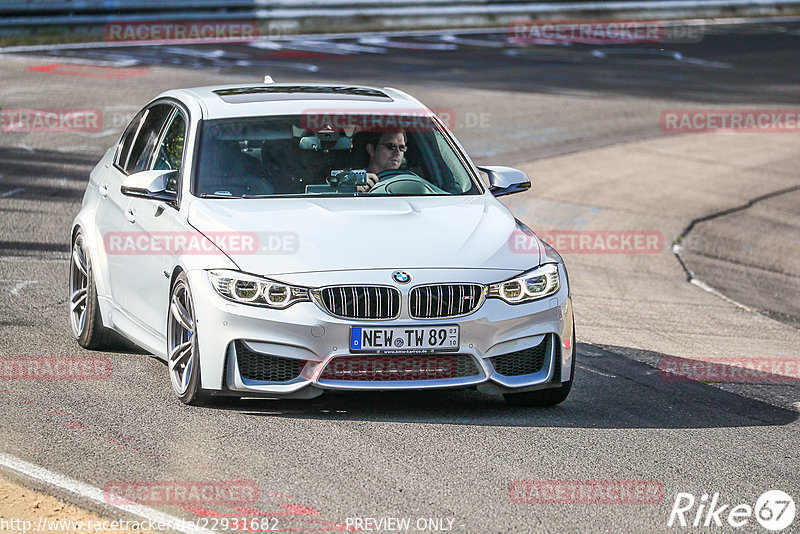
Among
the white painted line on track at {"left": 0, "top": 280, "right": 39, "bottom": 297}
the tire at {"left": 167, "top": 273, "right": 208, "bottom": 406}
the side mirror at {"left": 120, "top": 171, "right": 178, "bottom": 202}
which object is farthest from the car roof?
the white painted line on track at {"left": 0, "top": 280, "right": 39, "bottom": 297}

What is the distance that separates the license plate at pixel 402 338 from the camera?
655 centimetres

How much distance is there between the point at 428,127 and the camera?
8.41m

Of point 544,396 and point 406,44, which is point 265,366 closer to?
point 544,396

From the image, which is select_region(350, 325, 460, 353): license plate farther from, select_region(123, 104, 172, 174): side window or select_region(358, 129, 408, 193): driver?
select_region(123, 104, 172, 174): side window

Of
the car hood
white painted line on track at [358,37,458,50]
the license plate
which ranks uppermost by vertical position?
the car hood

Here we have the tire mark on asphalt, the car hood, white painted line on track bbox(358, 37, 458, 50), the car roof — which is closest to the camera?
the car hood

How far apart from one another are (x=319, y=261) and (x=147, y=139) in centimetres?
239

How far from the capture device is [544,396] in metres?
7.22

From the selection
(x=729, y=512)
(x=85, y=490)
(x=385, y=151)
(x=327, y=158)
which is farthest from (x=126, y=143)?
(x=729, y=512)

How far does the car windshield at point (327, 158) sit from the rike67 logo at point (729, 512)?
284 centimetres

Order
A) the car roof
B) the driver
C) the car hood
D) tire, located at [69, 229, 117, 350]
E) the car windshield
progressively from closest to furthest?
the car hood
the car windshield
the car roof
the driver
tire, located at [69, 229, 117, 350]

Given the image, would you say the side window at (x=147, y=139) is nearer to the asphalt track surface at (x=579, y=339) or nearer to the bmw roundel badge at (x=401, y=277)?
the asphalt track surface at (x=579, y=339)

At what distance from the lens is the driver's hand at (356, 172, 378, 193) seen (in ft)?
26.1

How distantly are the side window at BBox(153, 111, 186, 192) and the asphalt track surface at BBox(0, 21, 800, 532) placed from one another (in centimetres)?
119
